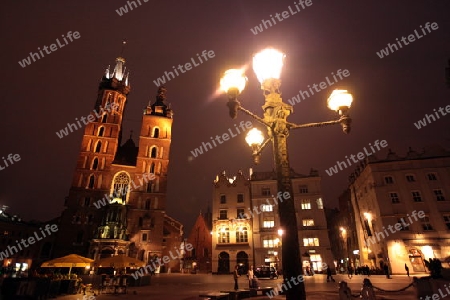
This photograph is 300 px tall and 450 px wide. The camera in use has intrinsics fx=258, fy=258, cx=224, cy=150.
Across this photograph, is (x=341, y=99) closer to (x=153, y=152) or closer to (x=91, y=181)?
(x=153, y=152)

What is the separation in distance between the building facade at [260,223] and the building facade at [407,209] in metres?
6.75

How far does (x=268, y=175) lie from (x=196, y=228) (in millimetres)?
32801

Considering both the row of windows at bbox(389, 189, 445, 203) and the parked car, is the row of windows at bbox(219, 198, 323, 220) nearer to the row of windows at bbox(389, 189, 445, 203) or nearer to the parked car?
the row of windows at bbox(389, 189, 445, 203)

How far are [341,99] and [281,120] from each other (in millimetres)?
1658

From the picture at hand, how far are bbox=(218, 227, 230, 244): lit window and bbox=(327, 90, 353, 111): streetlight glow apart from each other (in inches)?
1454

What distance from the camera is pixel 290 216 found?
525cm

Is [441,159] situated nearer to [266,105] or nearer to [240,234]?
[240,234]

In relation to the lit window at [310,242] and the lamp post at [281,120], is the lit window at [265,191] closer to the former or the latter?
the lit window at [310,242]

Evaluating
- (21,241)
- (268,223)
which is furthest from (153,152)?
(21,241)

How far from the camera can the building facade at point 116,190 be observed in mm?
41250

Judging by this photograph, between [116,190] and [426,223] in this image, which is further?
[116,190]

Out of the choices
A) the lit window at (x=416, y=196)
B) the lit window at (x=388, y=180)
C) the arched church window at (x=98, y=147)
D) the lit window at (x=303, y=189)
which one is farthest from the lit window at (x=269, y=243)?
the arched church window at (x=98, y=147)

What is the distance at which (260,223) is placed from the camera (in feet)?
130

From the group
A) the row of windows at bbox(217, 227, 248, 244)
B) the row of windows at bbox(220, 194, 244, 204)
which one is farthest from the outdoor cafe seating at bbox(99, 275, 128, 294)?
the row of windows at bbox(220, 194, 244, 204)
